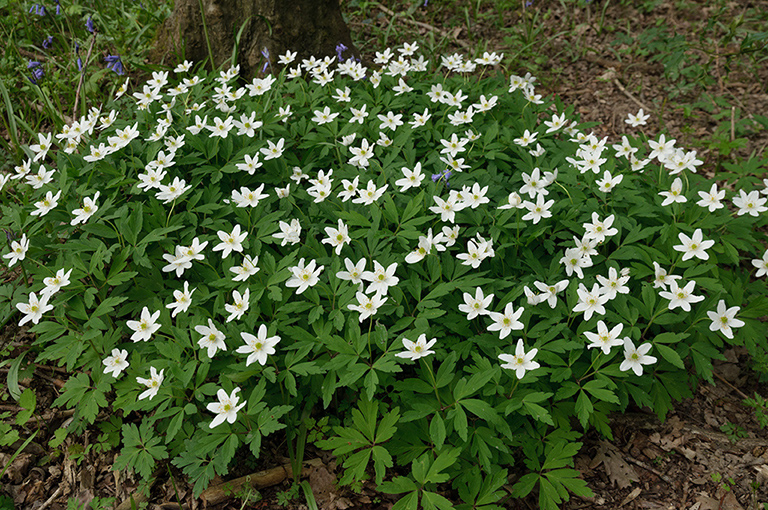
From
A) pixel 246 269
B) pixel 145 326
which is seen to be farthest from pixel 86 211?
pixel 246 269

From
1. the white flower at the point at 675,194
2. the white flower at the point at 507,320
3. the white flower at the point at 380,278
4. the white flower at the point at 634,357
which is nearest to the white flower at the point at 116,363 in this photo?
the white flower at the point at 380,278

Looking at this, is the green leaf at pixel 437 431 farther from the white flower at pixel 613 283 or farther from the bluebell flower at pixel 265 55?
the bluebell flower at pixel 265 55

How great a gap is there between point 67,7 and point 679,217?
205 inches

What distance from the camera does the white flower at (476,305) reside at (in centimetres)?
234

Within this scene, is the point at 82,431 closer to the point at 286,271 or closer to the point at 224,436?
the point at 224,436

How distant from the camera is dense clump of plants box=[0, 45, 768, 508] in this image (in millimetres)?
2234

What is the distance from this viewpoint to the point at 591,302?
7.86 ft

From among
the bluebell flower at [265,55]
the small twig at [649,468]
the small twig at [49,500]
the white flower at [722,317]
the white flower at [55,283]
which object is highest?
the bluebell flower at [265,55]

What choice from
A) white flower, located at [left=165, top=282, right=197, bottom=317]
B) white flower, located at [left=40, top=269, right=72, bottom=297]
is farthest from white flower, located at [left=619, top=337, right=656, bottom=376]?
white flower, located at [left=40, top=269, right=72, bottom=297]

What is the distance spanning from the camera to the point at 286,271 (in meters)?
2.43

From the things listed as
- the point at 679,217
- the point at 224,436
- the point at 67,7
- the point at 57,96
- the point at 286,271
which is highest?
the point at 67,7

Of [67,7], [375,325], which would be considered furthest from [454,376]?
[67,7]

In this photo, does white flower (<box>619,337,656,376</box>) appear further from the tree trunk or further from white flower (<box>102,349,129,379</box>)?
the tree trunk

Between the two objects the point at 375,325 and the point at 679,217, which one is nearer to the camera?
the point at 375,325
